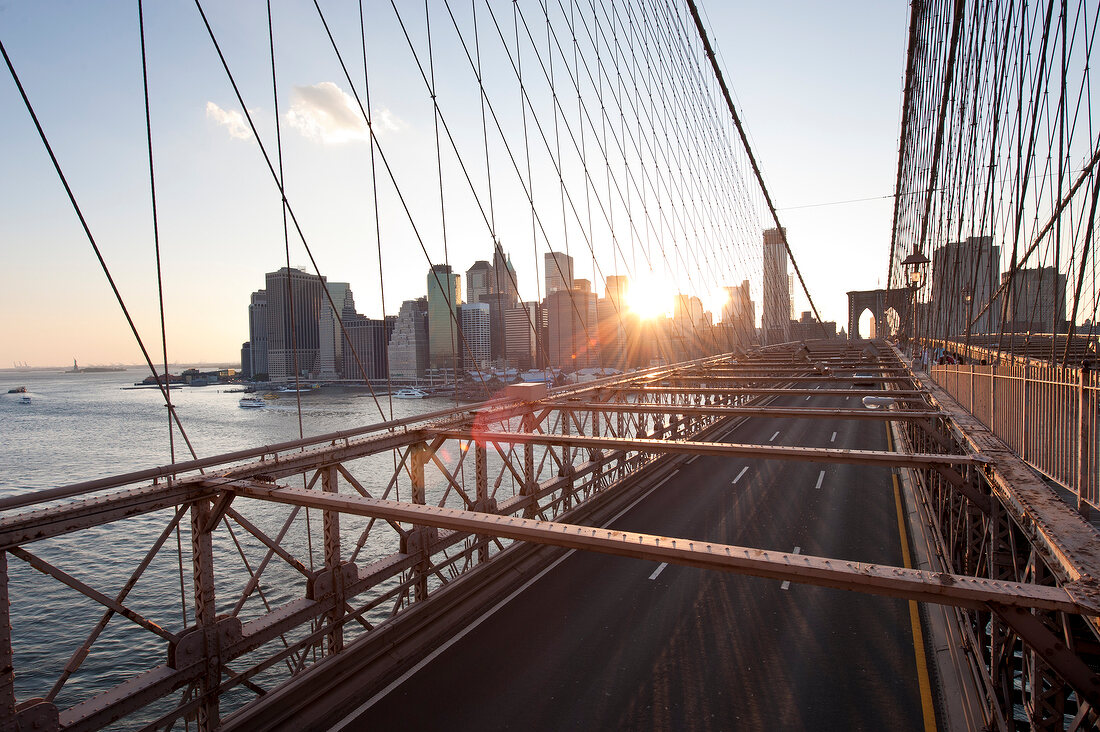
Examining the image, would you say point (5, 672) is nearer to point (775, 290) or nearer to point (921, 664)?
point (921, 664)

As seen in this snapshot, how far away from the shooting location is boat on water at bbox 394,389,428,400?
91387 mm

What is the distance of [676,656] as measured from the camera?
391 inches

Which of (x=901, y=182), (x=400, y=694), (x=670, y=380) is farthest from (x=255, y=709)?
(x=901, y=182)

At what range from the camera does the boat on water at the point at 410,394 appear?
91.4 m

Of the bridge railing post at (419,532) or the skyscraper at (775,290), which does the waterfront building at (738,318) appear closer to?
the skyscraper at (775,290)

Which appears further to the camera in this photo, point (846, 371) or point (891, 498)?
point (846, 371)

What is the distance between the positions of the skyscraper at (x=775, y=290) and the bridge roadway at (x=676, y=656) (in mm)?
68900

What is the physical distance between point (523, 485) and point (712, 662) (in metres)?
5.56

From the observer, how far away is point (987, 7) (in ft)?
47.6

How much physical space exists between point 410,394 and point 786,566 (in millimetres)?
96646

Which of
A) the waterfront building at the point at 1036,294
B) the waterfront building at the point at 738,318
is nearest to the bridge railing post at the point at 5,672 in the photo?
the waterfront building at the point at 1036,294

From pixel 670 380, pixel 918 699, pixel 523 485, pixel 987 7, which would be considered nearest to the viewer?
pixel 918 699

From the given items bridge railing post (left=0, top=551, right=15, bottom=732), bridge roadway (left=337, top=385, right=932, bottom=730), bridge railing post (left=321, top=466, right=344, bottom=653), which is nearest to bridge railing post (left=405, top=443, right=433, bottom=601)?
bridge roadway (left=337, top=385, right=932, bottom=730)

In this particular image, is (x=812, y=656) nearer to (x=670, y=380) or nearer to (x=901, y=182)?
(x=670, y=380)
